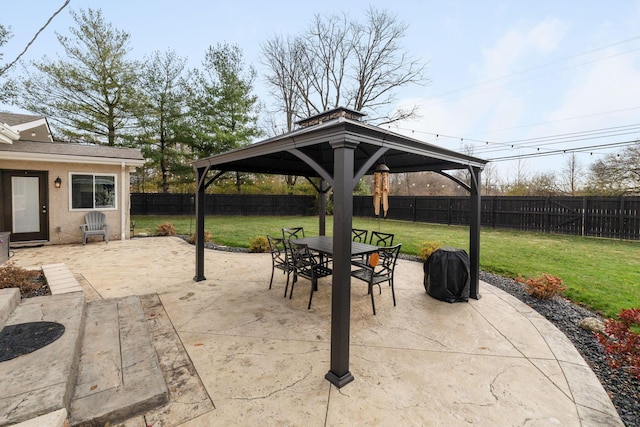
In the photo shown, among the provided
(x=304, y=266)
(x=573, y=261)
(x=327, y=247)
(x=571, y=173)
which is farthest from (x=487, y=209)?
(x=304, y=266)

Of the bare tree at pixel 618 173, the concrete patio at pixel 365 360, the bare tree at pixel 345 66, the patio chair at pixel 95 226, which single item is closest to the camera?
the concrete patio at pixel 365 360

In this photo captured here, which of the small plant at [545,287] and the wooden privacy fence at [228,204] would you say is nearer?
the small plant at [545,287]

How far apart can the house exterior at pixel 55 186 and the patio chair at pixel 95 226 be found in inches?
6.3

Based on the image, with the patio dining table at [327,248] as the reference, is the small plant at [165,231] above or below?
below

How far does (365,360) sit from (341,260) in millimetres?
1012

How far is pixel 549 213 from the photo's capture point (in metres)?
10.4

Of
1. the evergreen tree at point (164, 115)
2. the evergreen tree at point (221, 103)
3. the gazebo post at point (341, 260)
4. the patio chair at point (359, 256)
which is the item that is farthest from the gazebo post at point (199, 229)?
the evergreen tree at point (164, 115)

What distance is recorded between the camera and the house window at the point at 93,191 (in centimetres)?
789

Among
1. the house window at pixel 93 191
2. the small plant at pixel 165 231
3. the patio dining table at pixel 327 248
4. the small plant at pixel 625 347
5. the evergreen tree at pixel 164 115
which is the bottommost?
the small plant at pixel 625 347

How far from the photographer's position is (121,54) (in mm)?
→ 14281

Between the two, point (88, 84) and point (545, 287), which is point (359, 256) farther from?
point (88, 84)

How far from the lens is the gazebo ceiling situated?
2312 millimetres

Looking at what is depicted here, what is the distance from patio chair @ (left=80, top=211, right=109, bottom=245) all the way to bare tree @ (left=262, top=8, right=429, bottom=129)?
13.4 m

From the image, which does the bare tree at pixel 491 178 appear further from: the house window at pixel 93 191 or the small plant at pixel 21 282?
the small plant at pixel 21 282
